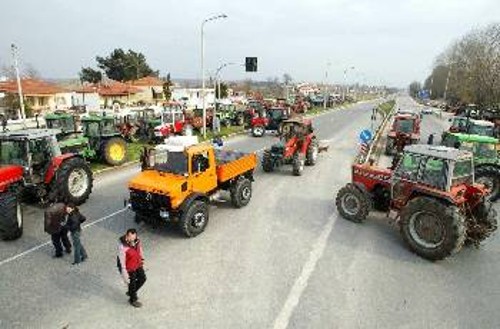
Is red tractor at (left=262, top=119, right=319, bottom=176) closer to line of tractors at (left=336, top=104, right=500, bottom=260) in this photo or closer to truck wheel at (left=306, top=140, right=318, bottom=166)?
truck wheel at (left=306, top=140, right=318, bottom=166)

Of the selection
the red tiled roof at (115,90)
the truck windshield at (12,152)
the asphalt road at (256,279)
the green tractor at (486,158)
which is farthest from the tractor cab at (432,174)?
the red tiled roof at (115,90)

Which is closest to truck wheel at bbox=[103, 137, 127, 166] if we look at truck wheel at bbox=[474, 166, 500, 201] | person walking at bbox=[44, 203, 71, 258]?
person walking at bbox=[44, 203, 71, 258]

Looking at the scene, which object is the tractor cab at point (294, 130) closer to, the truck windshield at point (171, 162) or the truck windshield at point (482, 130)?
the truck windshield at point (171, 162)

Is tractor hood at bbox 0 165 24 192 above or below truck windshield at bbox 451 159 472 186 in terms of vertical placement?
below

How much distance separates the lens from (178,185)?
32.8 feet

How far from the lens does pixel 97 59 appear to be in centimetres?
6944

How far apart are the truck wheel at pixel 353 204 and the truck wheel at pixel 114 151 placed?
10561 millimetres

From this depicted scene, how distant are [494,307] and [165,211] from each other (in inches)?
280

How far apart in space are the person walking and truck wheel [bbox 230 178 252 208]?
481 cm

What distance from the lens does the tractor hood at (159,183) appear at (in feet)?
32.3

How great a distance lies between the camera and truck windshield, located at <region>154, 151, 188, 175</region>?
10453mm

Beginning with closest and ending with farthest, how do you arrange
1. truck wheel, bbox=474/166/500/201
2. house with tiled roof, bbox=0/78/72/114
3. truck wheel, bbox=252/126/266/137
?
truck wheel, bbox=474/166/500/201, truck wheel, bbox=252/126/266/137, house with tiled roof, bbox=0/78/72/114

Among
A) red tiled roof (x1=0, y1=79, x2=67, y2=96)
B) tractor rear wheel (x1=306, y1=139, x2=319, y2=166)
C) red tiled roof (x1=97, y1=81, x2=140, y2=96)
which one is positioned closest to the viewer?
tractor rear wheel (x1=306, y1=139, x2=319, y2=166)

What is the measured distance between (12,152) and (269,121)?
61.9ft
